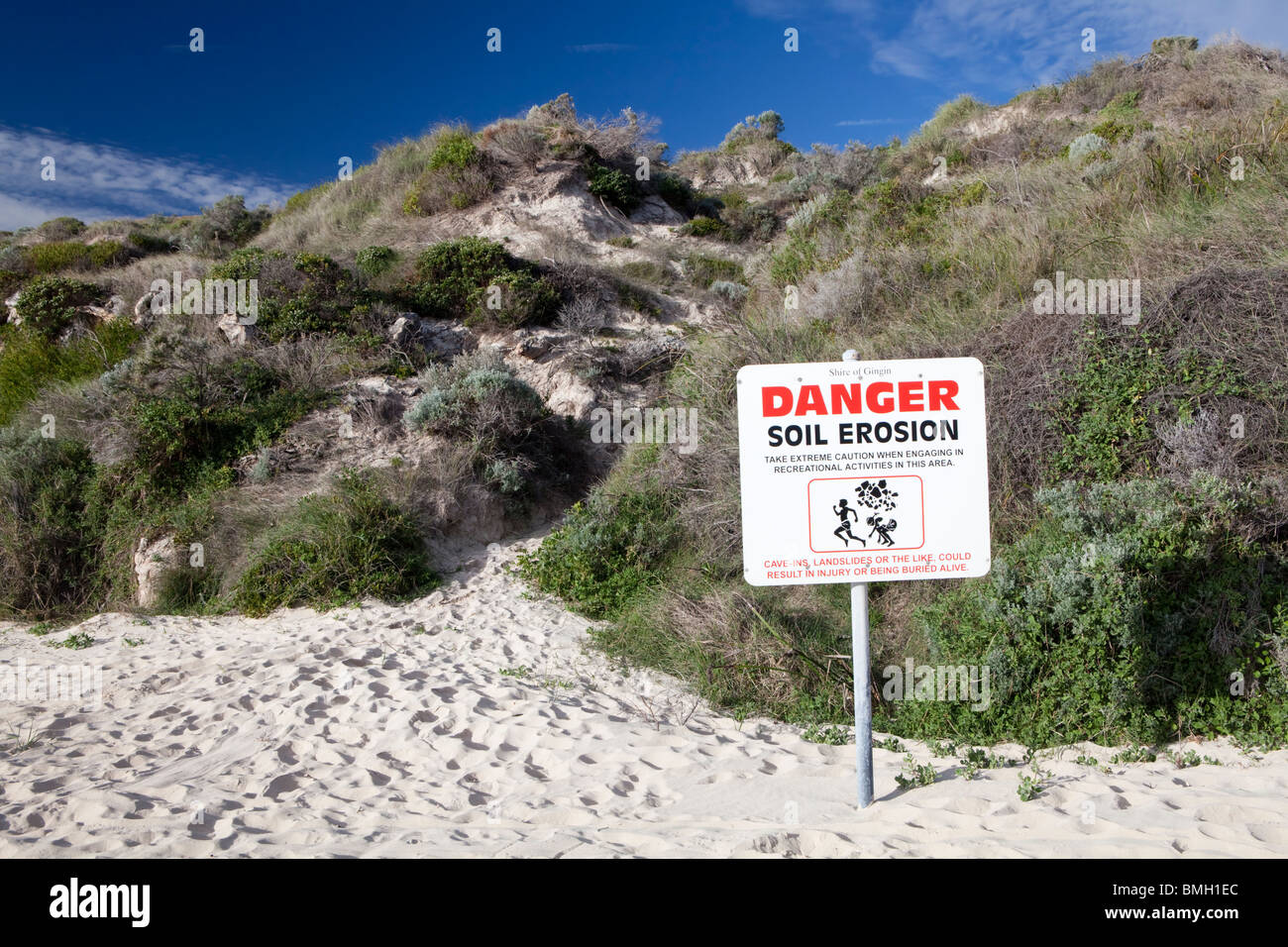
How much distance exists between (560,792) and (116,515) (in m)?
7.54

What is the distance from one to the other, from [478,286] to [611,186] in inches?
266

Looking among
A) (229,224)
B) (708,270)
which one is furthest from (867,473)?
(229,224)

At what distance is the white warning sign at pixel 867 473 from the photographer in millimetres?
3246

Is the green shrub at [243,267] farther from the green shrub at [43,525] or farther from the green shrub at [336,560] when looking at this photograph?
the green shrub at [336,560]

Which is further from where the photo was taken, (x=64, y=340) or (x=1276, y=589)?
(x=64, y=340)

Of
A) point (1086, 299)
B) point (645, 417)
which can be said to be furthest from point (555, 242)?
point (1086, 299)

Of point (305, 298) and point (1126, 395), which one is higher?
point (305, 298)

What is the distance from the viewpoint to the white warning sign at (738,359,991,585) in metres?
3.25

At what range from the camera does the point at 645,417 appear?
9211 mm

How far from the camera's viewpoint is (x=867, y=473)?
327 cm

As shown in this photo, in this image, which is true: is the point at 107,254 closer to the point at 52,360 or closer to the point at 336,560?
the point at 52,360

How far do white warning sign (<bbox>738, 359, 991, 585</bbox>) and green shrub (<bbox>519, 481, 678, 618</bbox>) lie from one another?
12.6 ft

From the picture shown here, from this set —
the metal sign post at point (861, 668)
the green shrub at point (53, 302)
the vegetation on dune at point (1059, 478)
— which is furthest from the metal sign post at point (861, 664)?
the green shrub at point (53, 302)

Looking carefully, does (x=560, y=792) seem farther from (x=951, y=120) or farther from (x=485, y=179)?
(x=951, y=120)
